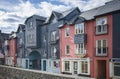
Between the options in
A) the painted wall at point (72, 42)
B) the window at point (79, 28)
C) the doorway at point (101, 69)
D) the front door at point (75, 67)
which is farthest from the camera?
the front door at point (75, 67)

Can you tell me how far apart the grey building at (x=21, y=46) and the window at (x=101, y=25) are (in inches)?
1085

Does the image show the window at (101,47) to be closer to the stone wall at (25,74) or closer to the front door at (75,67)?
the front door at (75,67)

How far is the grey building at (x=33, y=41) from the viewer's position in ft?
144

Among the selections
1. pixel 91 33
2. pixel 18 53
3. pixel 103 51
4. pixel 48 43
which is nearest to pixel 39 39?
pixel 48 43

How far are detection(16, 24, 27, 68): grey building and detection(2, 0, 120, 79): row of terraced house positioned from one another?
0.28m

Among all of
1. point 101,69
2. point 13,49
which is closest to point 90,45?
point 101,69

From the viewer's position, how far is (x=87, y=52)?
3022 cm

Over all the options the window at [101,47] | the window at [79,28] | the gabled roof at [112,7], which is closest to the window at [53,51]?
the window at [79,28]

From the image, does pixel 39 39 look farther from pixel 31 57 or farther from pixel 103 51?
pixel 103 51

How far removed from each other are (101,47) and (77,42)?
5.23 metres

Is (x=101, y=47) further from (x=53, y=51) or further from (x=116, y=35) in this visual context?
(x=53, y=51)

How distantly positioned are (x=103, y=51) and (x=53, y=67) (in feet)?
46.7

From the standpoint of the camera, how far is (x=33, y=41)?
1770 inches

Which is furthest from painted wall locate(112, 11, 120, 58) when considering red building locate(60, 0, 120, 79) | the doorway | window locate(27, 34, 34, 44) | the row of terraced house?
window locate(27, 34, 34, 44)
